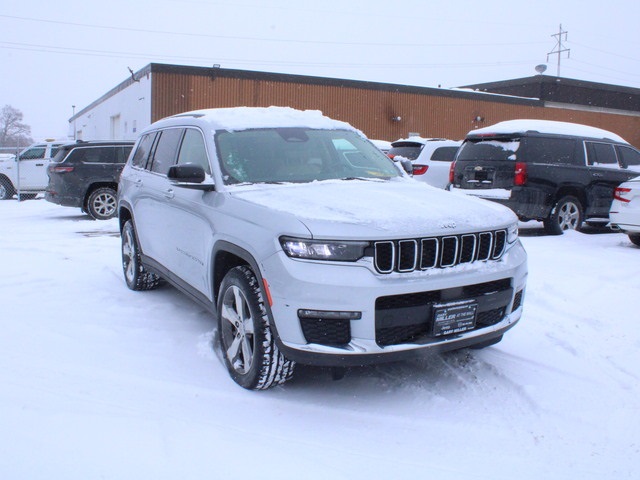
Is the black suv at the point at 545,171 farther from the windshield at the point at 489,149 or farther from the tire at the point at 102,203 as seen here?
the tire at the point at 102,203

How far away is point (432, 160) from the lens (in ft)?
43.7

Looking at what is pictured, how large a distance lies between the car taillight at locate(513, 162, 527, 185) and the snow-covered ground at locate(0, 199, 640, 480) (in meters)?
4.11

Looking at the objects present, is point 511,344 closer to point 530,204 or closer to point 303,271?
point 303,271

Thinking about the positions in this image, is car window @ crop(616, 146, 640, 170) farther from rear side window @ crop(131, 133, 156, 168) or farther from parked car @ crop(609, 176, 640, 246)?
rear side window @ crop(131, 133, 156, 168)

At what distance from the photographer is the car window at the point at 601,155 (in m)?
10.4

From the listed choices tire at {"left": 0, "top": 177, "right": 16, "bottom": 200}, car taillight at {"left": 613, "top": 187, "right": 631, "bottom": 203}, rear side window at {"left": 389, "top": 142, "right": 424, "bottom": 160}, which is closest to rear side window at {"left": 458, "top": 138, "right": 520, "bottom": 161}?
car taillight at {"left": 613, "top": 187, "right": 631, "bottom": 203}

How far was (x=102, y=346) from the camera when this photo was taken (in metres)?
4.39

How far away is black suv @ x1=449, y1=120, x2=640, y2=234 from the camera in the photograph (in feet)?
31.1

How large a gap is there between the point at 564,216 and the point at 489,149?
1.71 metres

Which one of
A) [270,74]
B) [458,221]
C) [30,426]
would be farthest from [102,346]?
[270,74]

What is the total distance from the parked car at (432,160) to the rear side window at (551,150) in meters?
3.37

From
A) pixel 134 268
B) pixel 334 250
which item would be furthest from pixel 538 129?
pixel 334 250

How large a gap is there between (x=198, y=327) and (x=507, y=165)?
21.0 ft

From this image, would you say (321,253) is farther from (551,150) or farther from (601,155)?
(601,155)
